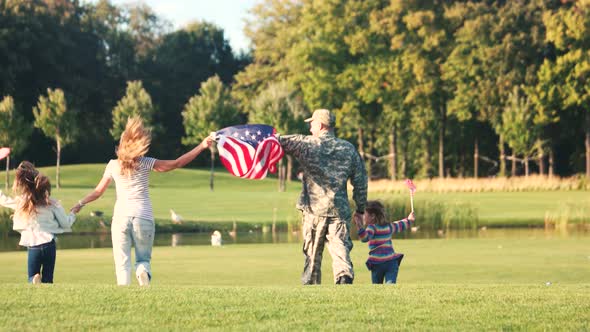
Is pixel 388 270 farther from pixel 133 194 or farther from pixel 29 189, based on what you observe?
pixel 29 189

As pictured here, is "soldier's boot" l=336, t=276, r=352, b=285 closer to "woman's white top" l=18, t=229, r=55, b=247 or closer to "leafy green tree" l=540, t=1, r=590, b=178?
"woman's white top" l=18, t=229, r=55, b=247

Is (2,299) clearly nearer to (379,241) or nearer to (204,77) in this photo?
(379,241)

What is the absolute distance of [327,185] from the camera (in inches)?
457

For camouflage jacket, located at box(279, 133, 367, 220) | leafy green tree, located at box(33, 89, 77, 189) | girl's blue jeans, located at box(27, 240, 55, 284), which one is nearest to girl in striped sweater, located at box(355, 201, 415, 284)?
camouflage jacket, located at box(279, 133, 367, 220)

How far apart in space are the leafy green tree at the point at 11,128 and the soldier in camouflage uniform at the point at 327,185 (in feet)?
149

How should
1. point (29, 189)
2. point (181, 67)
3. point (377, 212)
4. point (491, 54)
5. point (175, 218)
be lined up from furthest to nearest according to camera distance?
1. point (181, 67)
2. point (491, 54)
3. point (175, 218)
4. point (377, 212)
5. point (29, 189)

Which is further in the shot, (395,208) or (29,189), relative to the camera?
(395,208)

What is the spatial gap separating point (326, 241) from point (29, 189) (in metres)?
3.24

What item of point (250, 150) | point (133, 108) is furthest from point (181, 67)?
point (250, 150)

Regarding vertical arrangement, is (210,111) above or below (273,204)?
above

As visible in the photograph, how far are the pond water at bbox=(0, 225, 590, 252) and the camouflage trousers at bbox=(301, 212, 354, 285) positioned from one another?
49.8 ft

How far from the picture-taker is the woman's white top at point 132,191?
10.7 m

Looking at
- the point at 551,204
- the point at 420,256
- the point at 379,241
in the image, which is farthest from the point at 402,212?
the point at 379,241

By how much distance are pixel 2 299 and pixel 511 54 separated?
53.8 meters
